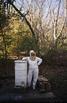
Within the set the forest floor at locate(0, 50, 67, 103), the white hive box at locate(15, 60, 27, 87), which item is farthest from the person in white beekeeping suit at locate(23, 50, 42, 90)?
the forest floor at locate(0, 50, 67, 103)

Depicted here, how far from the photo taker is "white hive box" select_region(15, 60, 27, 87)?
10.8 meters

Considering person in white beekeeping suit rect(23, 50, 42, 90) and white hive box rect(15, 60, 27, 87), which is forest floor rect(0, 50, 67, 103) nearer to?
white hive box rect(15, 60, 27, 87)

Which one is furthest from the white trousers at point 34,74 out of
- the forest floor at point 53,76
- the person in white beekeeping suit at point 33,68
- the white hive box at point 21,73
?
the forest floor at point 53,76

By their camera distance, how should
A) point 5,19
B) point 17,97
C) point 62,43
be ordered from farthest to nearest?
point 62,43 → point 5,19 → point 17,97

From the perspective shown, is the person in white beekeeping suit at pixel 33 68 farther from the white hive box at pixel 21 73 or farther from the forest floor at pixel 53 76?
the forest floor at pixel 53 76

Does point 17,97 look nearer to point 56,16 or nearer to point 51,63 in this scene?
point 51,63

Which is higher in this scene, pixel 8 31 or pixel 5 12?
pixel 5 12

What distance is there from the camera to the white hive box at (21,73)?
35.3 ft

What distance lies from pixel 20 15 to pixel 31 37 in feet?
4.22

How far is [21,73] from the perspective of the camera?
1084 centimetres

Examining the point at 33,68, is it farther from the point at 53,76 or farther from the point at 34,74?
the point at 53,76

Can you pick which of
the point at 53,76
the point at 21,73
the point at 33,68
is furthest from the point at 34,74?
the point at 53,76

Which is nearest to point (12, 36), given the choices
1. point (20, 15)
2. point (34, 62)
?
point (20, 15)

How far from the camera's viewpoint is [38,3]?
50.4 feet
